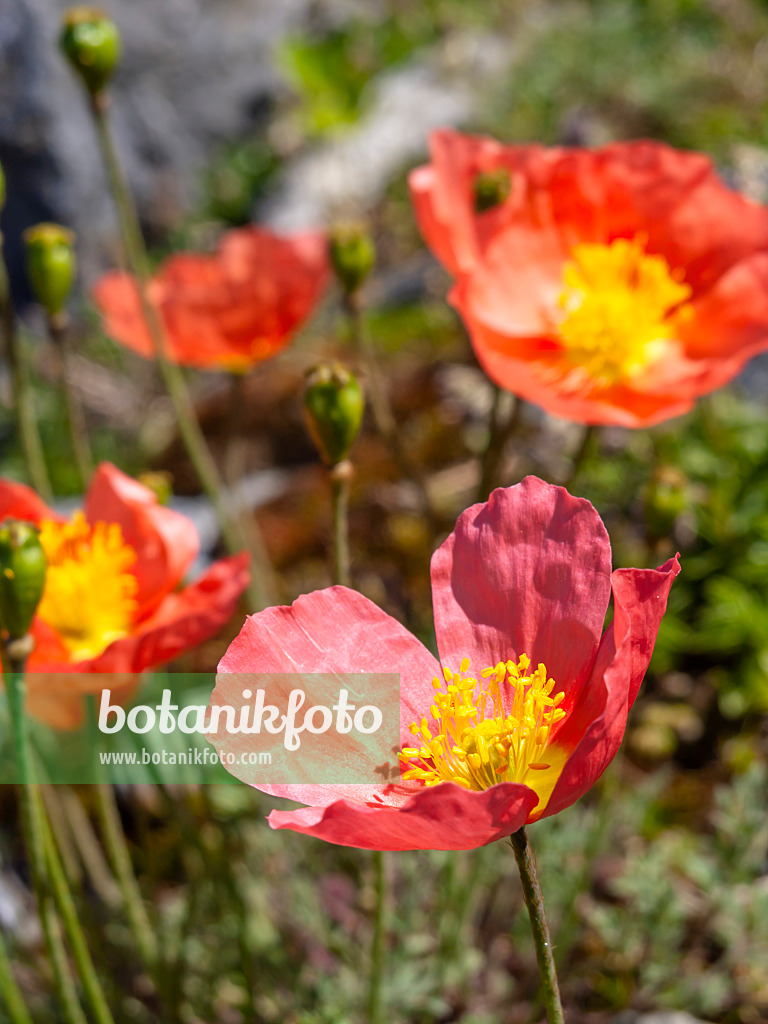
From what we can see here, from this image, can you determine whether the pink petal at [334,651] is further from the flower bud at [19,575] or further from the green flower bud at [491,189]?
the green flower bud at [491,189]

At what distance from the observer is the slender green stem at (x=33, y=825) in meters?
0.87

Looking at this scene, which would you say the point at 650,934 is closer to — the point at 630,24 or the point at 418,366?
the point at 418,366

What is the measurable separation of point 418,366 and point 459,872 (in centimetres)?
185

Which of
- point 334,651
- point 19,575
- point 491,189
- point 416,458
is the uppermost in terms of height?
point 491,189

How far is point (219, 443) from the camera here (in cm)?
310

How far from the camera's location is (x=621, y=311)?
5.07 feet

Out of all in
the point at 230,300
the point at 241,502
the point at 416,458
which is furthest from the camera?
the point at 416,458

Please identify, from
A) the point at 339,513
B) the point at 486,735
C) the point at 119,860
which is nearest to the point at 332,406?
the point at 339,513

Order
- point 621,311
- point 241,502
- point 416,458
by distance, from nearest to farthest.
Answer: point 621,311, point 241,502, point 416,458

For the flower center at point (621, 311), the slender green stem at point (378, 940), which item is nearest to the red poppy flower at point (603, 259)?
the flower center at point (621, 311)

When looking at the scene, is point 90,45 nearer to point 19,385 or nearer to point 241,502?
point 19,385

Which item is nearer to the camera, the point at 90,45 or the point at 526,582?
the point at 526,582

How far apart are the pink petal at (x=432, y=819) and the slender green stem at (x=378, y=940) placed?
21cm

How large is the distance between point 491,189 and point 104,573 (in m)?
0.70
